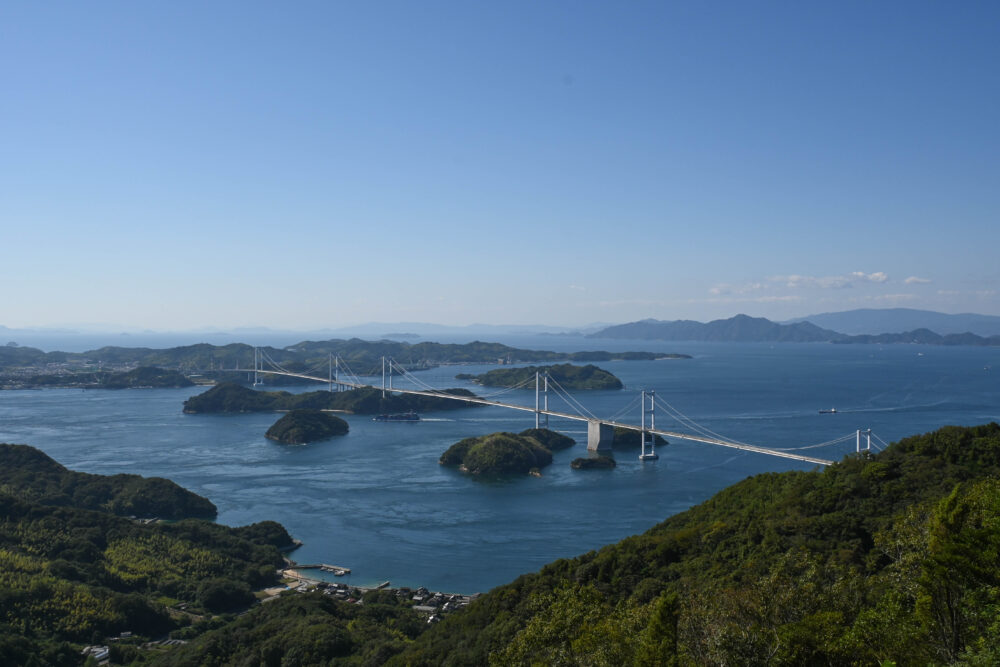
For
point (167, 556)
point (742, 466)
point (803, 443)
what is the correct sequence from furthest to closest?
point (803, 443), point (742, 466), point (167, 556)

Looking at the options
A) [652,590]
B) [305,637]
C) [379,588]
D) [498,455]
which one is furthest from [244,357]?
[652,590]

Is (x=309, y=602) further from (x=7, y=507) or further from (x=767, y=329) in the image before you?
(x=767, y=329)

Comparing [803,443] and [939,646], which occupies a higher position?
[939,646]

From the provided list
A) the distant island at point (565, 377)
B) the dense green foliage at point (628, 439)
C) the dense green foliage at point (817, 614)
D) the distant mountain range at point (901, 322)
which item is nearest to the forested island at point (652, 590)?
the dense green foliage at point (817, 614)

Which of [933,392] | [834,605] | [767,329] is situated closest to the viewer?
[834,605]

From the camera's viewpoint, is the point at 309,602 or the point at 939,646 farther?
the point at 309,602

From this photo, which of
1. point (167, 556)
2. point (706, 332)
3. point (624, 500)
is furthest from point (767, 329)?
point (167, 556)

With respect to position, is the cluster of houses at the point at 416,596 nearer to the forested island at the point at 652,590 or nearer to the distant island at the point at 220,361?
the forested island at the point at 652,590

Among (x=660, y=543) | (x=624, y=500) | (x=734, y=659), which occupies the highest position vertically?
(x=734, y=659)
